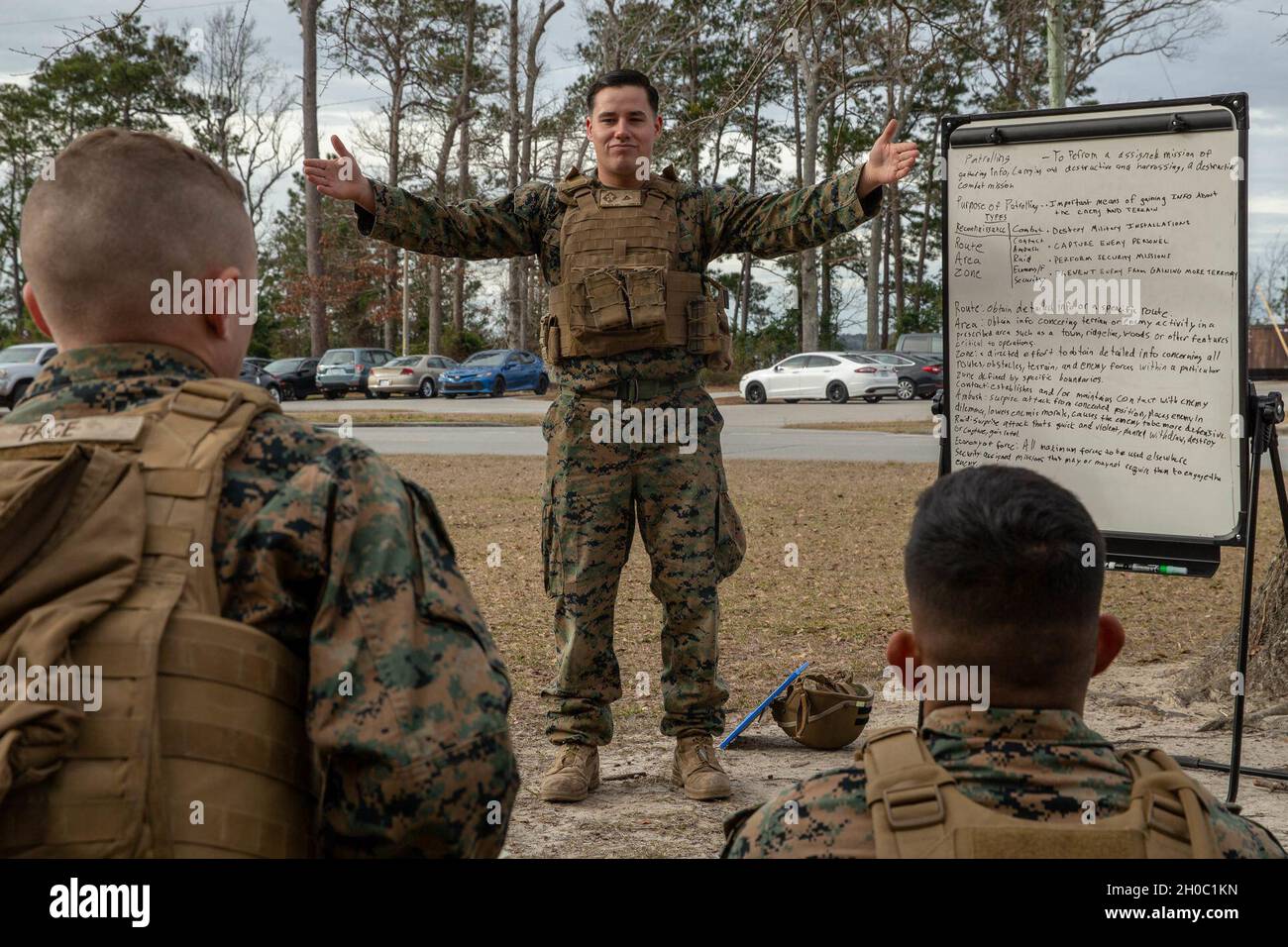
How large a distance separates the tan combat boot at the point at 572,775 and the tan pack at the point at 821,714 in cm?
89

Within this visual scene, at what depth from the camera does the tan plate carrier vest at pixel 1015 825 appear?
150 centimetres

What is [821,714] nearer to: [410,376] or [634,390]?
[634,390]

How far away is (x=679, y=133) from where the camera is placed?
745 cm

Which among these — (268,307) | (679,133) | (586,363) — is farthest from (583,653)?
(268,307)

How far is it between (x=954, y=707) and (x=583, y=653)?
2566mm

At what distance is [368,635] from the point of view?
150cm

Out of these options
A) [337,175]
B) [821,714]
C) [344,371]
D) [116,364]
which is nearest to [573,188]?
[337,175]

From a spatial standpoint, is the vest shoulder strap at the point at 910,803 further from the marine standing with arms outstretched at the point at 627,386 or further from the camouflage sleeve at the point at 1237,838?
the marine standing with arms outstretched at the point at 627,386

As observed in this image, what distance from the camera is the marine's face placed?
4.15 meters

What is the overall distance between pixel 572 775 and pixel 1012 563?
2.65m

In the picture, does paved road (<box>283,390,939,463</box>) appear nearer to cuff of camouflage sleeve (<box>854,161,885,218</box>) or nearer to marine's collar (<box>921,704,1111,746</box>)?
cuff of camouflage sleeve (<box>854,161,885,218</box>)

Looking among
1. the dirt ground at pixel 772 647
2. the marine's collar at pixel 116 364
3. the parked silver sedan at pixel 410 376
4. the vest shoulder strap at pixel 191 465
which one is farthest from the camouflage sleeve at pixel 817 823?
the parked silver sedan at pixel 410 376

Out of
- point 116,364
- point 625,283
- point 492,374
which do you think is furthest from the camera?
point 492,374

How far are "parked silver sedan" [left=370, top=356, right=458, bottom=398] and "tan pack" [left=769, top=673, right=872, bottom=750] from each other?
28.9 m
